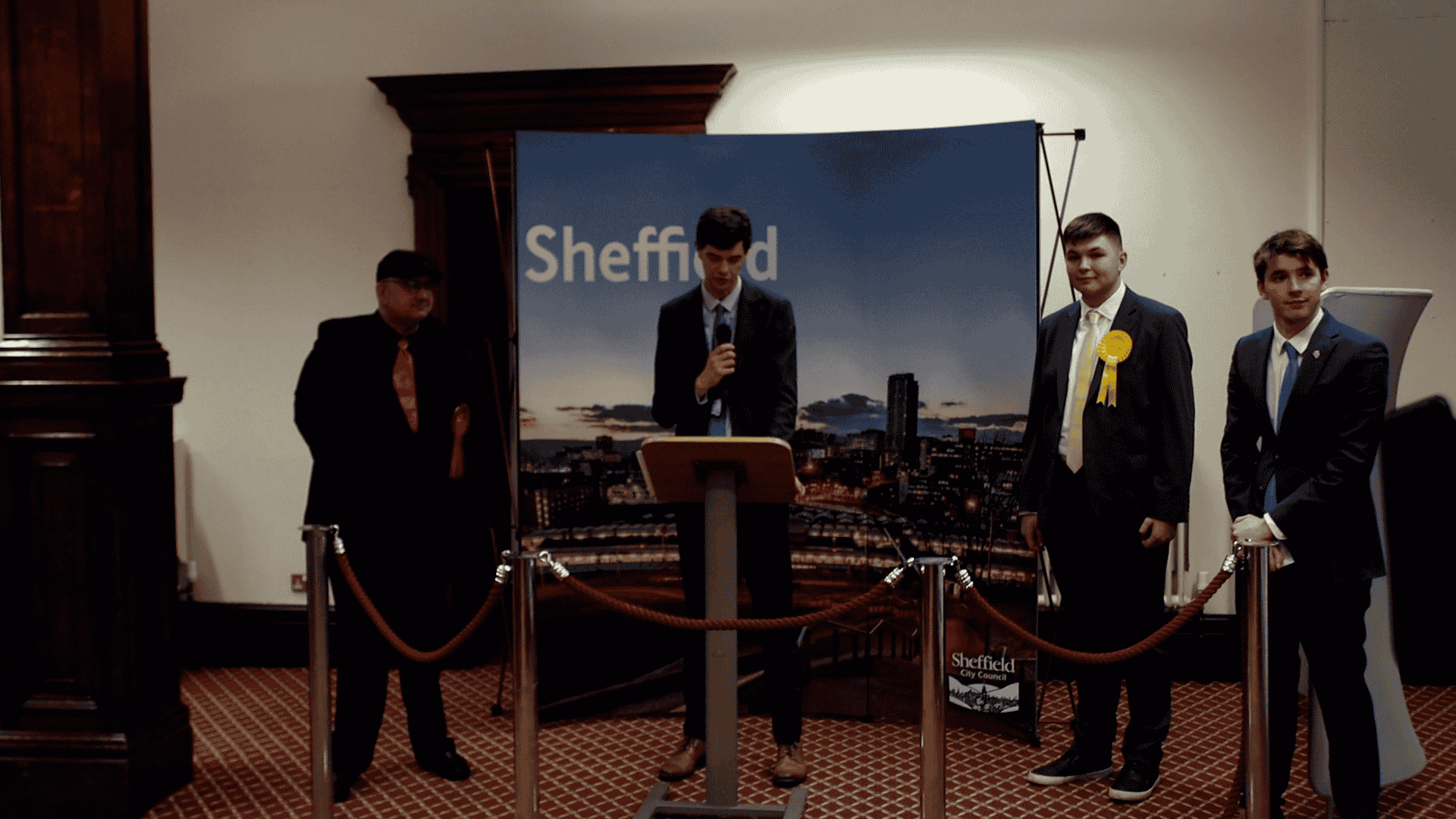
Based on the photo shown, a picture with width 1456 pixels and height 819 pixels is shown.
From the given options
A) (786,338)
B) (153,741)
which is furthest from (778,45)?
(153,741)

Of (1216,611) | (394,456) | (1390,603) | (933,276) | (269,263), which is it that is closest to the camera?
(1390,603)

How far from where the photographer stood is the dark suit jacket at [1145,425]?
347 centimetres

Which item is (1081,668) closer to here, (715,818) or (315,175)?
(715,818)

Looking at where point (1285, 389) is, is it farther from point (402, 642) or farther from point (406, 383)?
point (406, 383)

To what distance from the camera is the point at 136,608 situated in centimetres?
355

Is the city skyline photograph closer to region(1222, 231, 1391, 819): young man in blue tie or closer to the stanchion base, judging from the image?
region(1222, 231, 1391, 819): young man in blue tie

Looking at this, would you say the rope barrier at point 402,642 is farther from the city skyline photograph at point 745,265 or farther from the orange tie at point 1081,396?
the orange tie at point 1081,396

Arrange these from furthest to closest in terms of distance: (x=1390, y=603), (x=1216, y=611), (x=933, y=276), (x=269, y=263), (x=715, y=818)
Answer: (x=269, y=263) < (x=1216, y=611) < (x=933, y=276) < (x=1390, y=603) < (x=715, y=818)

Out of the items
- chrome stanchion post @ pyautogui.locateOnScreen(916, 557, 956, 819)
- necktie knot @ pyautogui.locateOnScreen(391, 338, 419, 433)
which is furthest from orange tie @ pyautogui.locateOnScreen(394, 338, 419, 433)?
chrome stanchion post @ pyautogui.locateOnScreen(916, 557, 956, 819)

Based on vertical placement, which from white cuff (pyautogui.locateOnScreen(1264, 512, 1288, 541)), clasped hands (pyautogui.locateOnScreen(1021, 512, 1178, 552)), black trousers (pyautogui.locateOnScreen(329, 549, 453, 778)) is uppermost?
white cuff (pyautogui.locateOnScreen(1264, 512, 1288, 541))

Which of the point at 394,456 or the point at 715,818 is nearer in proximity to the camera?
the point at 715,818

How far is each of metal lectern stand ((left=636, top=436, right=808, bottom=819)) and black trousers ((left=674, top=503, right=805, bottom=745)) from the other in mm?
511

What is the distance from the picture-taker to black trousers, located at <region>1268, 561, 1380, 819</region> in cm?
306

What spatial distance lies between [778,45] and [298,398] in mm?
2554
